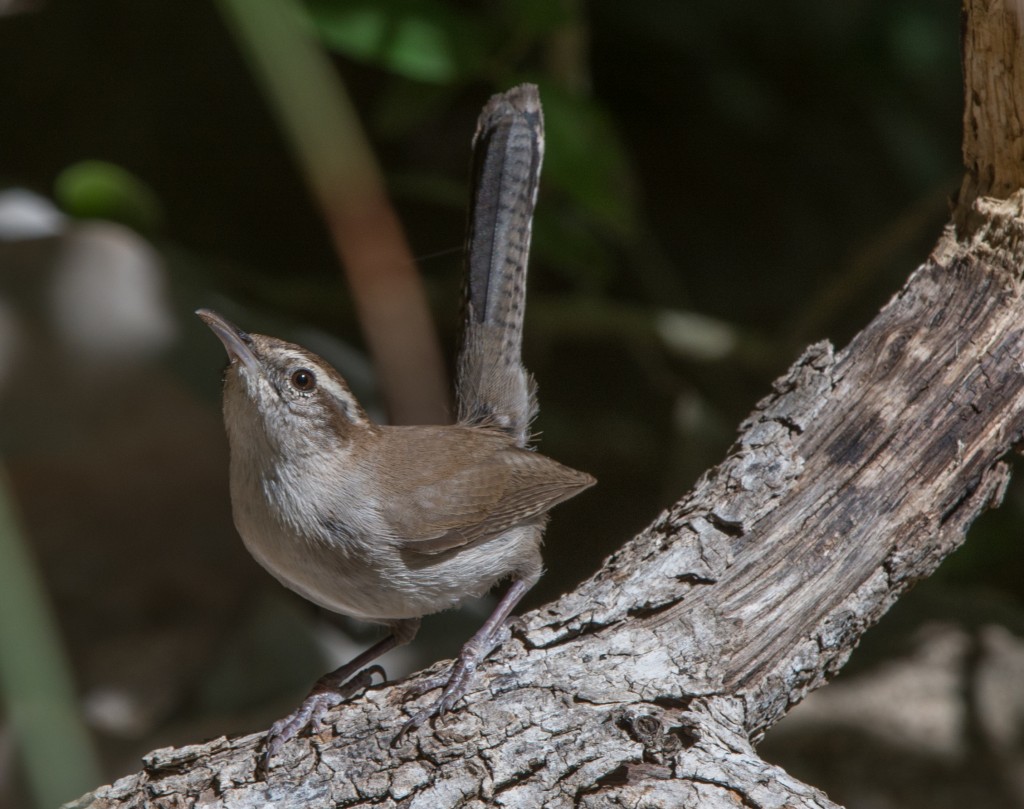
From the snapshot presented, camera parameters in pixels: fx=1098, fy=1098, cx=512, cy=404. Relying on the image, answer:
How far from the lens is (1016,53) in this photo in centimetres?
273

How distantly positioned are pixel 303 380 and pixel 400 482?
0.39 meters

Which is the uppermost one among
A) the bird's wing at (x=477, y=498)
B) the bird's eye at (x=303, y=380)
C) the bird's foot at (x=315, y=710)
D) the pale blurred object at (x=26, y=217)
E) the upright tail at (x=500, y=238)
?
the pale blurred object at (x=26, y=217)

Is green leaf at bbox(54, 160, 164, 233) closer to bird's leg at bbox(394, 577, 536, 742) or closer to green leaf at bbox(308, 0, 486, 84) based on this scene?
green leaf at bbox(308, 0, 486, 84)

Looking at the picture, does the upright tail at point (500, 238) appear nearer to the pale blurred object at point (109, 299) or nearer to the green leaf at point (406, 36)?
the green leaf at point (406, 36)

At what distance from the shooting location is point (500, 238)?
340 cm

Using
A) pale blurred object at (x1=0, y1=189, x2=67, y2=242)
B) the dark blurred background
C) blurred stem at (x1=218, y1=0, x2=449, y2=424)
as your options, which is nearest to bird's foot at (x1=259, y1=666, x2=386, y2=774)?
blurred stem at (x1=218, y1=0, x2=449, y2=424)

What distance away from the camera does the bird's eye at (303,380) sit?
3.02m

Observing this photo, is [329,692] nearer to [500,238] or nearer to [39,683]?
[500,238]

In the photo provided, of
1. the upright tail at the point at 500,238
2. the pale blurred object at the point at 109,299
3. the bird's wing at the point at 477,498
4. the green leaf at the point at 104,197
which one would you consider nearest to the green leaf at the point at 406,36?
the upright tail at the point at 500,238

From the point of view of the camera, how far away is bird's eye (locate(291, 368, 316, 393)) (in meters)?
3.02

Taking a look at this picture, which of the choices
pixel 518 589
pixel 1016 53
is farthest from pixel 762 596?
pixel 1016 53

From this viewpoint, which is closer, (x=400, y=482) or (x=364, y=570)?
(x=364, y=570)

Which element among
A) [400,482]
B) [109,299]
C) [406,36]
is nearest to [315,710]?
[400,482]

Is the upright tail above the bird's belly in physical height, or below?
above
